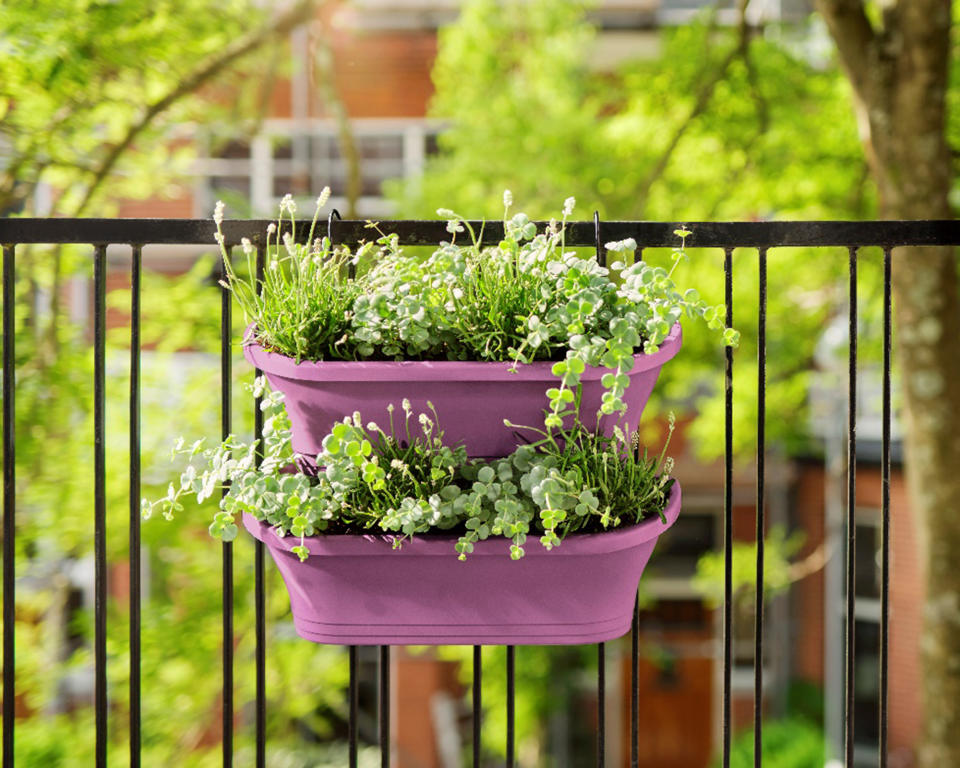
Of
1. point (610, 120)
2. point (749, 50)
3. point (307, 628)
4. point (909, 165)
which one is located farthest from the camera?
point (610, 120)

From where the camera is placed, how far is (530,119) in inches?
266

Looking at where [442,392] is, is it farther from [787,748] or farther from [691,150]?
[787,748]

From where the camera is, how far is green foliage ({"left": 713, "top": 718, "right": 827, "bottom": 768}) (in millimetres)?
8266

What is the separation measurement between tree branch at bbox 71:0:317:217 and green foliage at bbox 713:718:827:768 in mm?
6271

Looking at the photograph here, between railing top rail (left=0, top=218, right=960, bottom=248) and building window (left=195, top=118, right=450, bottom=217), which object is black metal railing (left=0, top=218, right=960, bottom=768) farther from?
building window (left=195, top=118, right=450, bottom=217)

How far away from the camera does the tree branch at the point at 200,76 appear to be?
4609 mm

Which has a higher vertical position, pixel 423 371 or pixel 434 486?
pixel 423 371

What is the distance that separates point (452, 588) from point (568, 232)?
53 centimetres

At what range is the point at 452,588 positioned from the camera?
1193mm

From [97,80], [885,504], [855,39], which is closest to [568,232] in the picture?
[885,504]


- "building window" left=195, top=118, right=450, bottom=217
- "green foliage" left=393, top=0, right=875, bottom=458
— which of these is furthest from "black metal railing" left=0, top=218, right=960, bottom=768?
"building window" left=195, top=118, right=450, bottom=217

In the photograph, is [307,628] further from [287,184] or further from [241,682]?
[287,184]

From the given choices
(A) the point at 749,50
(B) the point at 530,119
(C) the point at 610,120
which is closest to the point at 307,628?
(A) the point at 749,50

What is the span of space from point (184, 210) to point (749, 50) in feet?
21.3
